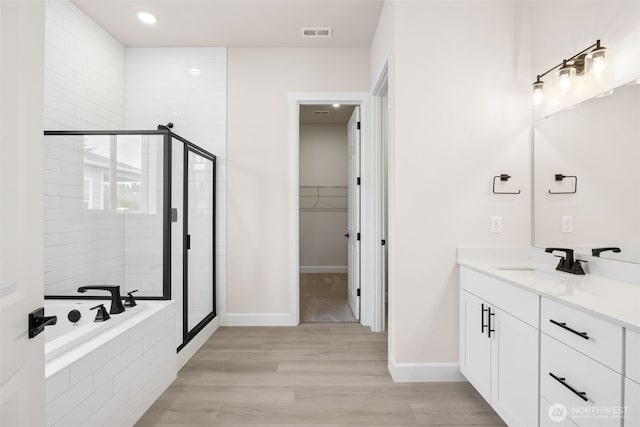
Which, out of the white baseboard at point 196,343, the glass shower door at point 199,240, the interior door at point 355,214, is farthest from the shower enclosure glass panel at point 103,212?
the interior door at point 355,214

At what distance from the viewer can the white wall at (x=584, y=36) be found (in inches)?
64.8

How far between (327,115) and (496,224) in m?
4.07

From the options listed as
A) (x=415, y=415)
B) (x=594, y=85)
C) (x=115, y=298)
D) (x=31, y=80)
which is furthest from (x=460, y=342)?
(x=31, y=80)

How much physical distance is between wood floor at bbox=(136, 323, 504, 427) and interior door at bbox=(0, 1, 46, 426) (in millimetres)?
1284

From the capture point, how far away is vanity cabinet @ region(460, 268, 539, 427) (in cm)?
155

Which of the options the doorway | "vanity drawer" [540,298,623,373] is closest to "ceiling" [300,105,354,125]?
the doorway

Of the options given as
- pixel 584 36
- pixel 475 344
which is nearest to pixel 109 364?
pixel 475 344

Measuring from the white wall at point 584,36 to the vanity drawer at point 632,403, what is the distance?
4.71 ft

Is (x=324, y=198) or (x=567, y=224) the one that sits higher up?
(x=324, y=198)

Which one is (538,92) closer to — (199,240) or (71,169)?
(199,240)

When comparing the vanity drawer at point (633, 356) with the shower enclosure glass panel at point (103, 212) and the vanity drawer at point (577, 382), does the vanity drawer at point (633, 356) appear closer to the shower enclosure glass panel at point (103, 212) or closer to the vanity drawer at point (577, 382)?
the vanity drawer at point (577, 382)

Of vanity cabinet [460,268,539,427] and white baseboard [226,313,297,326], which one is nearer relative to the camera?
vanity cabinet [460,268,539,427]

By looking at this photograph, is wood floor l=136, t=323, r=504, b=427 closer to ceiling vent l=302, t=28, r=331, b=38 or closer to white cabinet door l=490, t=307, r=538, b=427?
white cabinet door l=490, t=307, r=538, b=427

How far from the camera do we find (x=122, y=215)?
8.68ft
